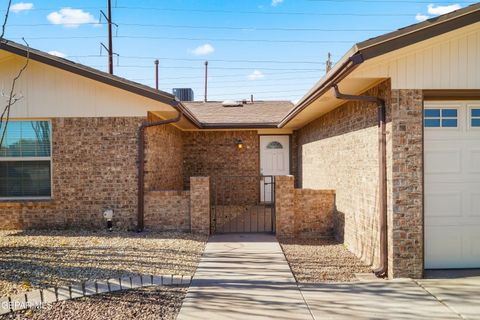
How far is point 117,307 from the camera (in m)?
3.95

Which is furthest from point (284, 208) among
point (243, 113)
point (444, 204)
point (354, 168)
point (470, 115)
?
point (243, 113)

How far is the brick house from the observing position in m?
5.04

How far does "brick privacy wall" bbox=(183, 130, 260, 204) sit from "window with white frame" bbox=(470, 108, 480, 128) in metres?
8.23

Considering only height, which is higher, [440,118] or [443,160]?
[440,118]

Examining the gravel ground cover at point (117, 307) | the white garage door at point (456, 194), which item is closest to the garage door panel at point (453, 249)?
the white garage door at point (456, 194)

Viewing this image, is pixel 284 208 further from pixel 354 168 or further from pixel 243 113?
pixel 243 113

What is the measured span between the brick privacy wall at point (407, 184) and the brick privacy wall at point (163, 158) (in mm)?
5208

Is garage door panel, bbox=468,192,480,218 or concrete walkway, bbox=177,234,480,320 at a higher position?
garage door panel, bbox=468,192,480,218

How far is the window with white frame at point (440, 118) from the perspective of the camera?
527 cm

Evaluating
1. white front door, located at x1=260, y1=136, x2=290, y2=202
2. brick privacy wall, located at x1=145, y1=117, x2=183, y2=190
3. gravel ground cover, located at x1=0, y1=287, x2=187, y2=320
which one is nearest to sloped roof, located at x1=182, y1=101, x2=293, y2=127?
white front door, located at x1=260, y1=136, x2=290, y2=202

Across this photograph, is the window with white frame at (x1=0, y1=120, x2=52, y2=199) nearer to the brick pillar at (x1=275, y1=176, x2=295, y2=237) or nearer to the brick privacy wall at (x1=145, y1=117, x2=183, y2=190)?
the brick privacy wall at (x1=145, y1=117, x2=183, y2=190)

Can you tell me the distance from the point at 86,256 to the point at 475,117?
21.1 feet

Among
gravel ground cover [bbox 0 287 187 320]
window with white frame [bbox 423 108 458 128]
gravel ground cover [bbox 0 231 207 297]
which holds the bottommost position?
gravel ground cover [bbox 0 287 187 320]

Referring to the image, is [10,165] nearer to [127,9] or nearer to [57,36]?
[127,9]
